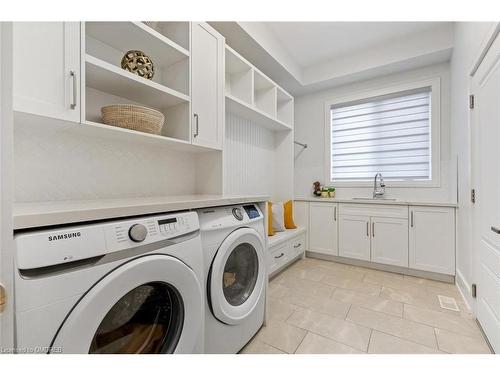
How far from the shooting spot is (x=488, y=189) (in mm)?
1434

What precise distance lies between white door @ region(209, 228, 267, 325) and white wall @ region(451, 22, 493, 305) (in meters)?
1.73

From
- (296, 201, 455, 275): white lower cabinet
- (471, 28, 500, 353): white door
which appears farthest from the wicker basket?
(296, 201, 455, 275): white lower cabinet

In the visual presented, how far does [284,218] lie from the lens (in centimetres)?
300

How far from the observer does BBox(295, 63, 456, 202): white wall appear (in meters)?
2.70

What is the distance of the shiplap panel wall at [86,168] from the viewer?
3.75 ft

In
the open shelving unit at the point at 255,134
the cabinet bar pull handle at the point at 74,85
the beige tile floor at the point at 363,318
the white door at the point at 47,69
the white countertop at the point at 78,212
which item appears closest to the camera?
the white countertop at the point at 78,212

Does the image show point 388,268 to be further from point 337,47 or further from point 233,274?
point 337,47

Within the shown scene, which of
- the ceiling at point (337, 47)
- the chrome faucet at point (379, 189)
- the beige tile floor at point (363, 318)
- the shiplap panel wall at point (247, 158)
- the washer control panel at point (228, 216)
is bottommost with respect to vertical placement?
the beige tile floor at point (363, 318)

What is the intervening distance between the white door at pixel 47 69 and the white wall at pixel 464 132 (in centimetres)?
243

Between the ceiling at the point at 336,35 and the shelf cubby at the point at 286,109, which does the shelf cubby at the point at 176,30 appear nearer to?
the ceiling at the point at 336,35

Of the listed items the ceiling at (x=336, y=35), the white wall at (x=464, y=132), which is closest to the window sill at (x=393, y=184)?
the white wall at (x=464, y=132)

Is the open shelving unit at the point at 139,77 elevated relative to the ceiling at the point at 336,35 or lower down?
lower down

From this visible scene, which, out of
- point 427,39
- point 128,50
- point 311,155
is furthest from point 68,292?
point 427,39

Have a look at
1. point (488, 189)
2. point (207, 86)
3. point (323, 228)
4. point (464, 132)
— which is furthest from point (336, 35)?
point (323, 228)
